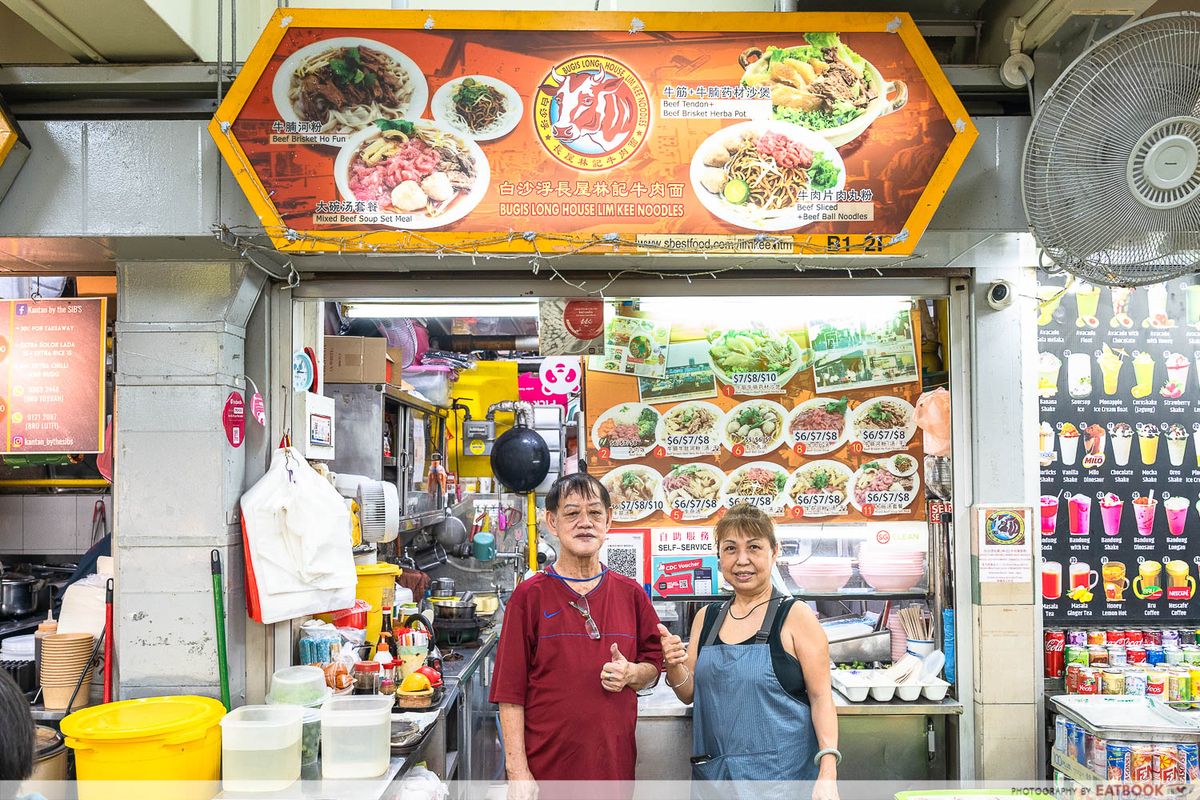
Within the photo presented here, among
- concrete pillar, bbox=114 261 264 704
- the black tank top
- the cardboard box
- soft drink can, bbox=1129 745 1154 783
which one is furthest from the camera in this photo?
the cardboard box

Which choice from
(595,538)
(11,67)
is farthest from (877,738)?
(11,67)

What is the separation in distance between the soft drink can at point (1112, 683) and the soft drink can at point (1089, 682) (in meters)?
0.02

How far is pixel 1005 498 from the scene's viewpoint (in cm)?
427

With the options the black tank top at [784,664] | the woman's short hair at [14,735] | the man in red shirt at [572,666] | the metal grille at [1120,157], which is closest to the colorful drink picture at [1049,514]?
the metal grille at [1120,157]

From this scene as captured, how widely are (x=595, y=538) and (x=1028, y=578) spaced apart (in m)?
2.20

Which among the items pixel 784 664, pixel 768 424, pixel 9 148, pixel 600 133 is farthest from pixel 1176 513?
pixel 9 148

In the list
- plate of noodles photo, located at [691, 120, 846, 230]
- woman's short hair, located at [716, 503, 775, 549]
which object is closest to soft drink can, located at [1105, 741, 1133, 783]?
woman's short hair, located at [716, 503, 775, 549]

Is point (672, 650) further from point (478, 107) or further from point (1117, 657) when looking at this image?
point (1117, 657)

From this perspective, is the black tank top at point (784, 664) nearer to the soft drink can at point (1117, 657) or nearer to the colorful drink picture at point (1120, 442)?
the soft drink can at point (1117, 657)

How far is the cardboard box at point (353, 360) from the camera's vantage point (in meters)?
5.76

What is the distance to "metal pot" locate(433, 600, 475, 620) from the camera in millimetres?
5555

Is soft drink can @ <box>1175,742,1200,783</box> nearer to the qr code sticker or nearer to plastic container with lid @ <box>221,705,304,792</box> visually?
the qr code sticker

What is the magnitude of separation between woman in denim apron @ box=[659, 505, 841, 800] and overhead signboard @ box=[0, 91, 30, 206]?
315 centimetres

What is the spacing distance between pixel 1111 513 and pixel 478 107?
3.58 metres
